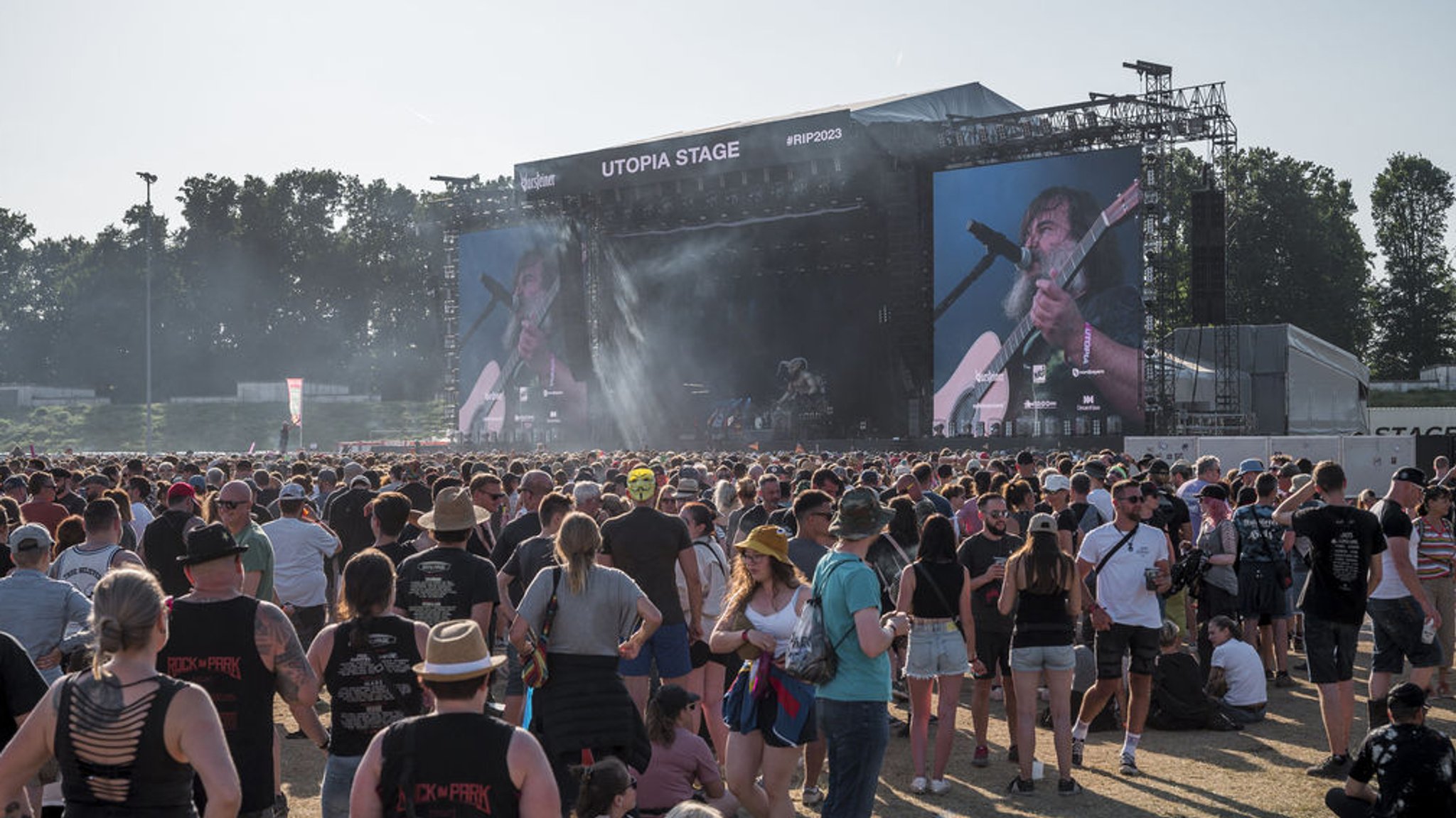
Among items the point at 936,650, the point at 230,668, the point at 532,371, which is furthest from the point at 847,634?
the point at 532,371

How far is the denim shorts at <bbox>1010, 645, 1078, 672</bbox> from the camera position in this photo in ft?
25.9

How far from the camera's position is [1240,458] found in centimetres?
2277

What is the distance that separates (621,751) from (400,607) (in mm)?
1196

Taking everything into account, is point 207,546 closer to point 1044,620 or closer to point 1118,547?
point 1044,620

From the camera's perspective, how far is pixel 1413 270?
73.4m

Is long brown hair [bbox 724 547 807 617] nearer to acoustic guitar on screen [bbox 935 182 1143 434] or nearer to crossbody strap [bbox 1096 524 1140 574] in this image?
crossbody strap [bbox 1096 524 1140 574]

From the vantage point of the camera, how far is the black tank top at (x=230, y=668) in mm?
4824

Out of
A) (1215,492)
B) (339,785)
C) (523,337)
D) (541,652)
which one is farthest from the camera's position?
(523,337)

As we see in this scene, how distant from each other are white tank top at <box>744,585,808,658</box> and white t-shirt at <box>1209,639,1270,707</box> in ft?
18.0

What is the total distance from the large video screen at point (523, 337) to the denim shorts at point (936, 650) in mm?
33912

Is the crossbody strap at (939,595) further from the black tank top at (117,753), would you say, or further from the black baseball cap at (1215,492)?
the black tank top at (117,753)

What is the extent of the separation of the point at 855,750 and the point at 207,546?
8.90 feet

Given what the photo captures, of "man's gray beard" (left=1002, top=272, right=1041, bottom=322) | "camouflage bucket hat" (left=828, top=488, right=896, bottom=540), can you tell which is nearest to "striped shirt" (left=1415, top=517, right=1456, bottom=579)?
"camouflage bucket hat" (left=828, top=488, right=896, bottom=540)

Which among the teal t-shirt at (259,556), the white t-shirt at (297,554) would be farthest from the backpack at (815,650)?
the white t-shirt at (297,554)
